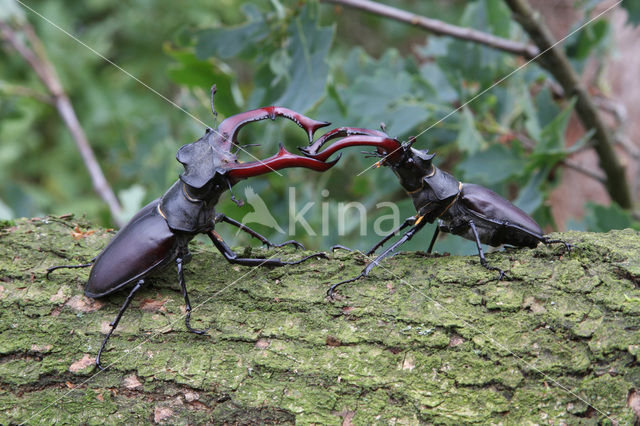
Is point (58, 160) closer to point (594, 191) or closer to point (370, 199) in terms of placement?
point (370, 199)

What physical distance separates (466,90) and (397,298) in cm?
173

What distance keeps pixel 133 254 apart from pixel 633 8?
3029 mm

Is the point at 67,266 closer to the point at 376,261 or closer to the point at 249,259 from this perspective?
the point at 249,259

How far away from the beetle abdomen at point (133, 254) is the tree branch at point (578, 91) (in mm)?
2242

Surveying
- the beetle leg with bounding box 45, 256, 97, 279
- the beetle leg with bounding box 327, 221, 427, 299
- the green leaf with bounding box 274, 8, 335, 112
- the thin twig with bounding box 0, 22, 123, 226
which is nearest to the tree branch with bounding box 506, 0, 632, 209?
the green leaf with bounding box 274, 8, 335, 112

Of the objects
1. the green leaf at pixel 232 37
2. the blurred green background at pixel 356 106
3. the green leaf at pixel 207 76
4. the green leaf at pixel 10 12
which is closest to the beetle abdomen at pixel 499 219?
the blurred green background at pixel 356 106

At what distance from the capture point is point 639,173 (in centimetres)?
369

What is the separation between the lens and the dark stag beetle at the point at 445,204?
2.12 metres

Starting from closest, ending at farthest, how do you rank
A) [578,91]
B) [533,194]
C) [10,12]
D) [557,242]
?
[557,242] → [533,194] → [578,91] → [10,12]

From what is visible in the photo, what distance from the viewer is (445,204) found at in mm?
2361

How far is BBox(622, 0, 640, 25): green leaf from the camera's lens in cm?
289

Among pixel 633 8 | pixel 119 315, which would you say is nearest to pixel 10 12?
pixel 119 315

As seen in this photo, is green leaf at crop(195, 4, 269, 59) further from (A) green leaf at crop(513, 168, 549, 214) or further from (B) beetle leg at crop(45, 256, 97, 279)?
(A) green leaf at crop(513, 168, 549, 214)

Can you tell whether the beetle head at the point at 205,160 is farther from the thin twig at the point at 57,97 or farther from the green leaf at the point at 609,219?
the green leaf at the point at 609,219
